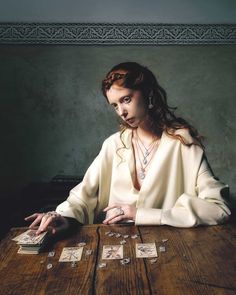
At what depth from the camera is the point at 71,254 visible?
4.27 feet

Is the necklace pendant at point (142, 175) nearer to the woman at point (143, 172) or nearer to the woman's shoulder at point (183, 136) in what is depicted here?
the woman at point (143, 172)

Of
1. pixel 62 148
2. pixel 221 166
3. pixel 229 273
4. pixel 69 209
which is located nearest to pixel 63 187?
pixel 62 148

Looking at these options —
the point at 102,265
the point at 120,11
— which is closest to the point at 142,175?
the point at 102,265

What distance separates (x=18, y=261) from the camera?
127 cm

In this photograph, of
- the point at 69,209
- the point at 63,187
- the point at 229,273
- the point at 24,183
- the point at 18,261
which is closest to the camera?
the point at 229,273

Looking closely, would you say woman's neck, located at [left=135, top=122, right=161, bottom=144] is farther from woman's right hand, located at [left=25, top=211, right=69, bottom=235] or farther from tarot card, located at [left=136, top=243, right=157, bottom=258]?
tarot card, located at [left=136, top=243, right=157, bottom=258]

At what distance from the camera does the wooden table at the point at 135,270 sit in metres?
1.02

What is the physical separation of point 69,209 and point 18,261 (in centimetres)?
56

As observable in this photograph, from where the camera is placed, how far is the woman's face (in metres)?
1.96

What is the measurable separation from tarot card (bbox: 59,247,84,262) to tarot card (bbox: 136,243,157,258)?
23 cm

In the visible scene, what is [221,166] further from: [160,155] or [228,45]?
[160,155]

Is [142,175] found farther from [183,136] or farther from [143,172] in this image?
[183,136]

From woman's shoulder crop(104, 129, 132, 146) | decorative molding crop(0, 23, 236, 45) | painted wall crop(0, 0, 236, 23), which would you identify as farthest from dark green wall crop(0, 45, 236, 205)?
woman's shoulder crop(104, 129, 132, 146)

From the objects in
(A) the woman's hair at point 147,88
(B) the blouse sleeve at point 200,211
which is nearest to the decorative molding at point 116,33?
(A) the woman's hair at point 147,88
